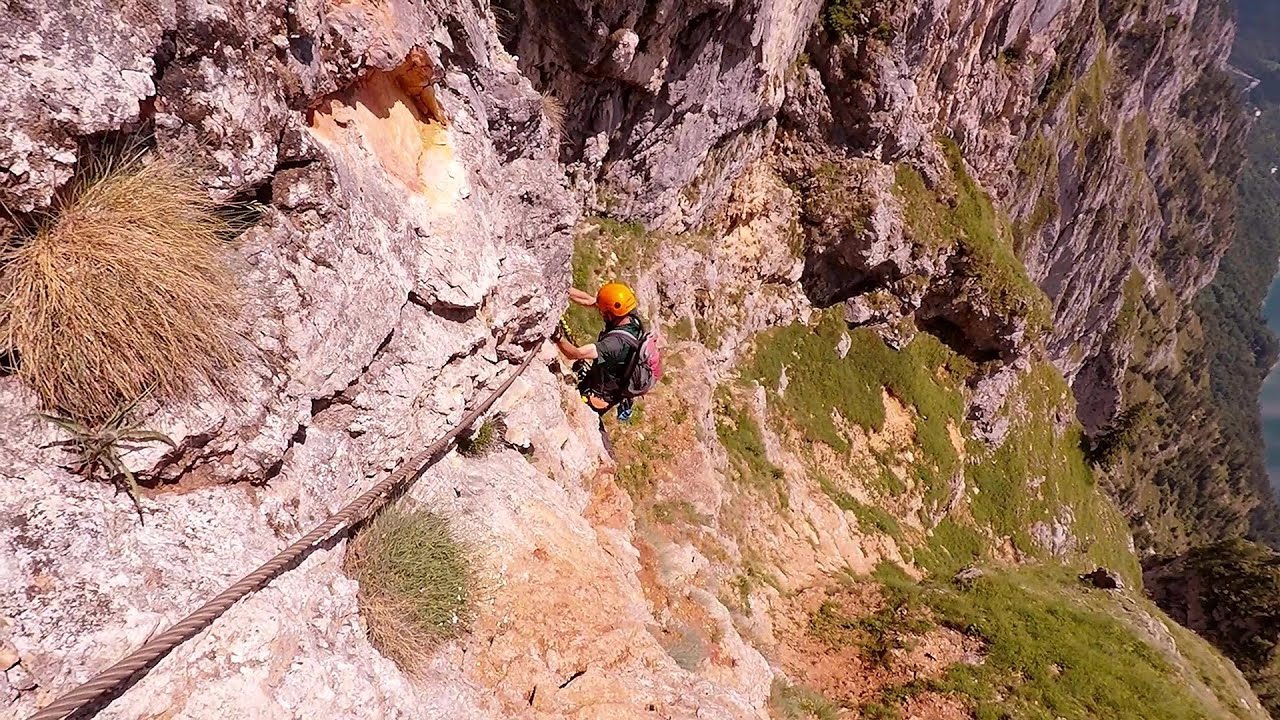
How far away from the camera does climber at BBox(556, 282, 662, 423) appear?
33.8 ft

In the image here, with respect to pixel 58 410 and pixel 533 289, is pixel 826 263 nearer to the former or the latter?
pixel 533 289

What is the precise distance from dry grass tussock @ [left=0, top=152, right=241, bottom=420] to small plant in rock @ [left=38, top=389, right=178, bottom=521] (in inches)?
3.5

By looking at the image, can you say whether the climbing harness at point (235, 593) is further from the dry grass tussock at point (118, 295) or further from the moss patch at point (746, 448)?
the moss patch at point (746, 448)

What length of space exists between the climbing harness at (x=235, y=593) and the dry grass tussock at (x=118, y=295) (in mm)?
1404

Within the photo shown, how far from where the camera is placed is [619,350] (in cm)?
1056

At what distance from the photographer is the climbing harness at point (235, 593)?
11.0 feet

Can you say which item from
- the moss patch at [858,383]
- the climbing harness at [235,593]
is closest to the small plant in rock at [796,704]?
the climbing harness at [235,593]

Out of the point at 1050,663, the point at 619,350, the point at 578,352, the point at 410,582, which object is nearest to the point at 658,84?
the point at 619,350

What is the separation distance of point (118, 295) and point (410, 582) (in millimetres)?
3310

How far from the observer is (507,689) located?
6.17 metres

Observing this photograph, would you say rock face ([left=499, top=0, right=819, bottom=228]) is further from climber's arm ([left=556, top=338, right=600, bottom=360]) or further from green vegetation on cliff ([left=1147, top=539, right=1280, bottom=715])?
green vegetation on cliff ([left=1147, top=539, right=1280, bottom=715])

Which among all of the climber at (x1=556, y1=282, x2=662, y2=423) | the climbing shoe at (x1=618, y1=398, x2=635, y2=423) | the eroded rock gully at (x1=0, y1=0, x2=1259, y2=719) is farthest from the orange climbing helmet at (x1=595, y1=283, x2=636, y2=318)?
the climbing shoe at (x1=618, y1=398, x2=635, y2=423)

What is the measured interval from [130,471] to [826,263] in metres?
30.4

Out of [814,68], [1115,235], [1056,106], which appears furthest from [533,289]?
[1115,235]
